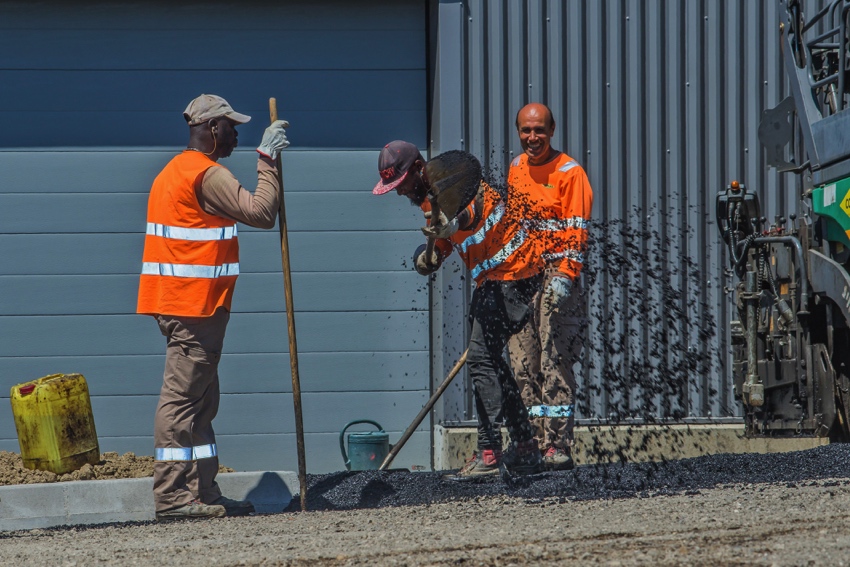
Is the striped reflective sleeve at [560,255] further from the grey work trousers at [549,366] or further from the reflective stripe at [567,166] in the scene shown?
the reflective stripe at [567,166]

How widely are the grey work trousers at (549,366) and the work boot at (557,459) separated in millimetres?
29

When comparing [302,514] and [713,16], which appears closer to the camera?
[302,514]

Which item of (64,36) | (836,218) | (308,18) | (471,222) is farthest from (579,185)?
(64,36)

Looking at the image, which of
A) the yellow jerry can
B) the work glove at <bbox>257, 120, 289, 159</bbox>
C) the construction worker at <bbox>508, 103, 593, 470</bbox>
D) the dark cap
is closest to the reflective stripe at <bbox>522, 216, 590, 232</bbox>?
the construction worker at <bbox>508, 103, 593, 470</bbox>

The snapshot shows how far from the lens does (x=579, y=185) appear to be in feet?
21.2

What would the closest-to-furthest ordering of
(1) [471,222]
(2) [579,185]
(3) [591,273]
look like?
1. (1) [471,222]
2. (2) [579,185]
3. (3) [591,273]

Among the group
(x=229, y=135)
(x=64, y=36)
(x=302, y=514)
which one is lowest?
(x=302, y=514)

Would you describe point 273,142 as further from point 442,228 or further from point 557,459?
point 557,459

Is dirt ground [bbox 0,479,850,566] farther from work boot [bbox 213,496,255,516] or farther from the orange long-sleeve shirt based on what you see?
the orange long-sleeve shirt

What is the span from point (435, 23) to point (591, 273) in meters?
2.10

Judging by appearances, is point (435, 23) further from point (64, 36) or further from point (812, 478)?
point (812, 478)

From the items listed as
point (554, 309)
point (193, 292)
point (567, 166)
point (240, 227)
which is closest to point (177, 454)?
point (193, 292)

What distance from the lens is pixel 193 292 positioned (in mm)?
5906

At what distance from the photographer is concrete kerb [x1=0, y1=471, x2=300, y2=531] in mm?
6449
